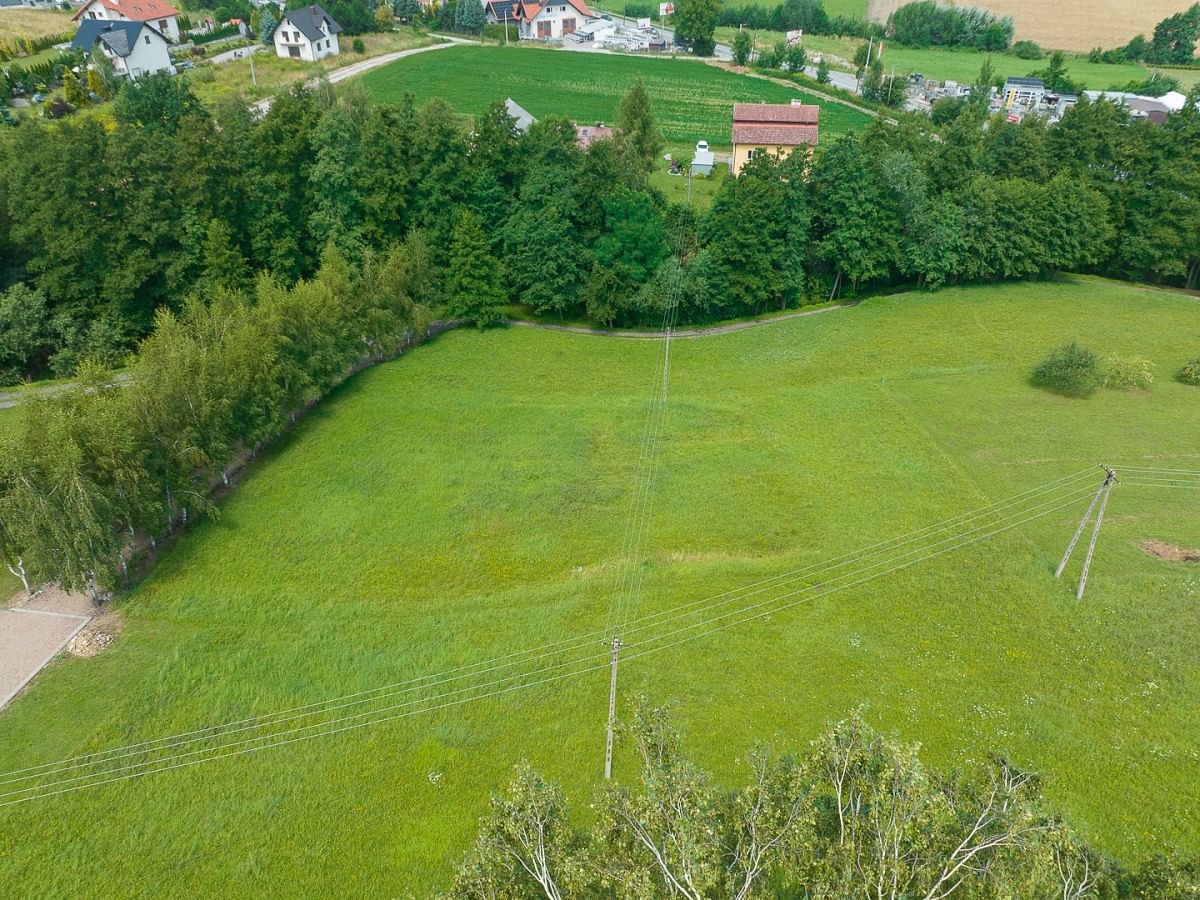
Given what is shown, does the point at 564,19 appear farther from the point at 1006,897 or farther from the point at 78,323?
the point at 1006,897

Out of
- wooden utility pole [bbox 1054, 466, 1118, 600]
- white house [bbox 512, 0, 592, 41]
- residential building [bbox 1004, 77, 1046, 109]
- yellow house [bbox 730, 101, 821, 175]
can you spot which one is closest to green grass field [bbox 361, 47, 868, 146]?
yellow house [bbox 730, 101, 821, 175]

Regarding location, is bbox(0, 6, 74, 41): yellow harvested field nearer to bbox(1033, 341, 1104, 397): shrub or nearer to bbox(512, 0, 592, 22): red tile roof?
bbox(512, 0, 592, 22): red tile roof

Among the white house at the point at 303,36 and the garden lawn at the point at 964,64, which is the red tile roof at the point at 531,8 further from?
the white house at the point at 303,36

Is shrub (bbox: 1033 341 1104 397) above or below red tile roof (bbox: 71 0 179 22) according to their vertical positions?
below

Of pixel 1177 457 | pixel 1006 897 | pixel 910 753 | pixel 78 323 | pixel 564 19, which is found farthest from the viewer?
pixel 564 19

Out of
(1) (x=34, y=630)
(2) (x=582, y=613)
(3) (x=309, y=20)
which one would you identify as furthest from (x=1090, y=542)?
(3) (x=309, y=20)

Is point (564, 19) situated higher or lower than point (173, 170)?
higher

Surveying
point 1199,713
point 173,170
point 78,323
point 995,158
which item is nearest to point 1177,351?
point 995,158
